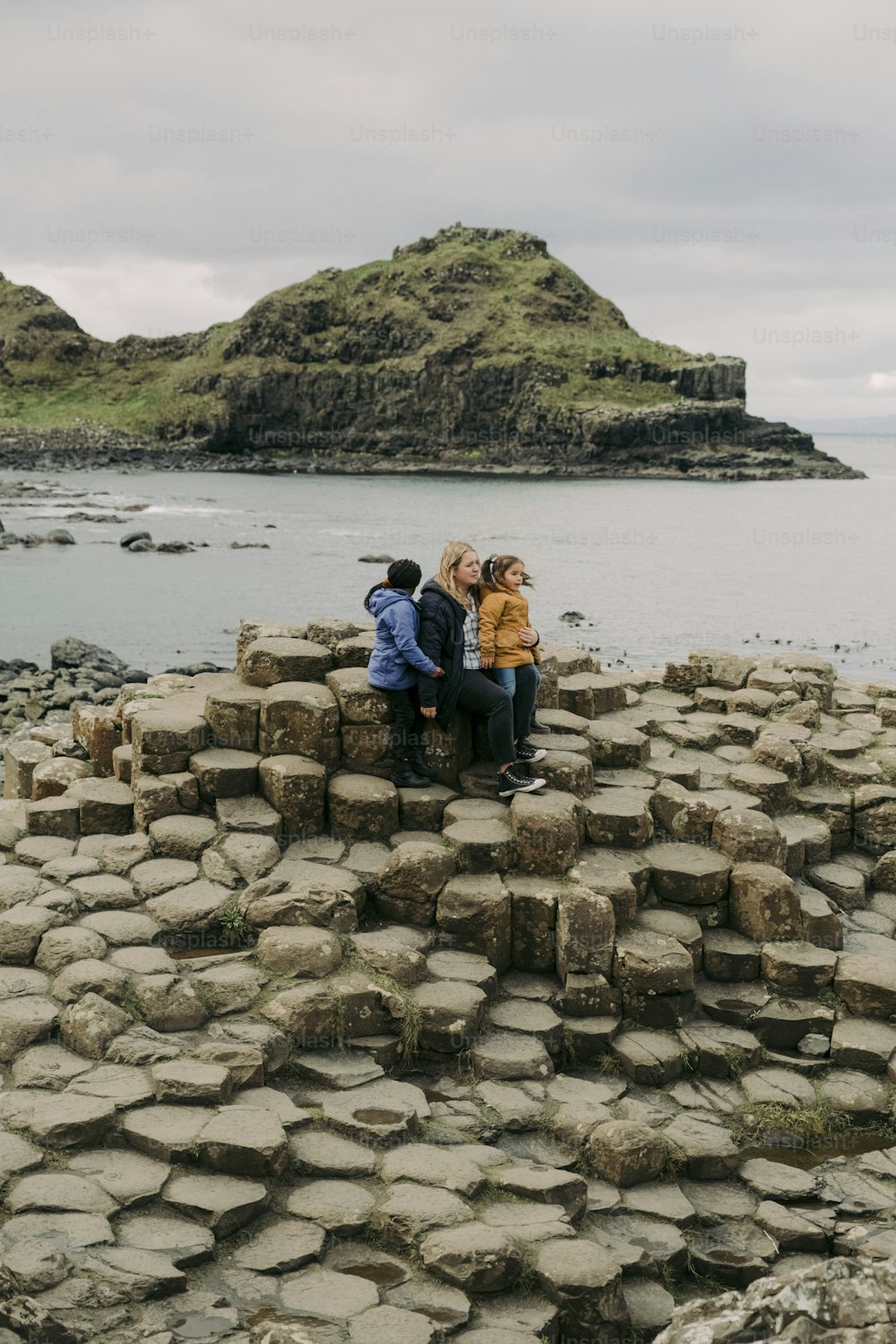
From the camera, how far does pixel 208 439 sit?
6757 inches

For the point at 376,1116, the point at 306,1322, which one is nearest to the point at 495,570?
the point at 376,1116

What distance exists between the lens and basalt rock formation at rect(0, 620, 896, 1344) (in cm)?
736

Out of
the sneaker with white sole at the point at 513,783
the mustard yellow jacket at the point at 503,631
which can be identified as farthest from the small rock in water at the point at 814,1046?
the mustard yellow jacket at the point at 503,631

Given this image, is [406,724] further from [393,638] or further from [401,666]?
[393,638]

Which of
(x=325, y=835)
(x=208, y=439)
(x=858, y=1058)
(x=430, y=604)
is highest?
(x=208, y=439)

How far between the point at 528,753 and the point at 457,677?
1227 millimetres

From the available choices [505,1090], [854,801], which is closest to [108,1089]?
[505,1090]

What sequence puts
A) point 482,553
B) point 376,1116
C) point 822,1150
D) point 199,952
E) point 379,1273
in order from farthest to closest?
point 482,553 → point 199,952 → point 822,1150 → point 376,1116 → point 379,1273

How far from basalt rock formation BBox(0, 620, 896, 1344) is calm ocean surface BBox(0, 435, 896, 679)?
24.0 metres

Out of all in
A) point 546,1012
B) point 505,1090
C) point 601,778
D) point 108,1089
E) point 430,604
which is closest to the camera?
point 108,1089

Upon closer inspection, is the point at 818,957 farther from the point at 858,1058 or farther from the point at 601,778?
the point at 601,778

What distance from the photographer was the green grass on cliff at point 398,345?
563 ft

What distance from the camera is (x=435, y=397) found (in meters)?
174

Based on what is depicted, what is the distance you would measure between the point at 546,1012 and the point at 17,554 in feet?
179
